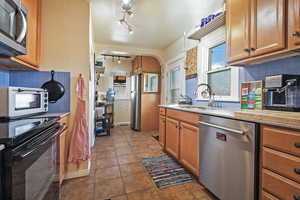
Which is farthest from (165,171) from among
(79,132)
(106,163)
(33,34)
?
(33,34)

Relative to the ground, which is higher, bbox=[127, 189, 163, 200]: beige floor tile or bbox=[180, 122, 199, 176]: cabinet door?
bbox=[180, 122, 199, 176]: cabinet door

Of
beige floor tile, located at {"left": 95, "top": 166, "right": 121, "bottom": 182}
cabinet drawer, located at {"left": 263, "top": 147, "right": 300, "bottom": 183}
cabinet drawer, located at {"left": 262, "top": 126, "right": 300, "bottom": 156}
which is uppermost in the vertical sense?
cabinet drawer, located at {"left": 262, "top": 126, "right": 300, "bottom": 156}

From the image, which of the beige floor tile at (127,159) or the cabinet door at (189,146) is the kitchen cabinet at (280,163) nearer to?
the cabinet door at (189,146)

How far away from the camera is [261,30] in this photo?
1.37 metres

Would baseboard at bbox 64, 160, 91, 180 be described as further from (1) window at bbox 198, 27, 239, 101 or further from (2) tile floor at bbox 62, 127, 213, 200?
(1) window at bbox 198, 27, 239, 101

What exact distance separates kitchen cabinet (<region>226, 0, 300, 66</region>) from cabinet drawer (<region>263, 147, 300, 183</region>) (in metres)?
0.84

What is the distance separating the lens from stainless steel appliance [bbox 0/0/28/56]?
106 centimetres

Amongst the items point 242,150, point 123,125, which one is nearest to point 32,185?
point 242,150

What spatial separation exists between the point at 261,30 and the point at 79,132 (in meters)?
2.32

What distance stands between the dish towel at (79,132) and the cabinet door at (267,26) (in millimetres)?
2077

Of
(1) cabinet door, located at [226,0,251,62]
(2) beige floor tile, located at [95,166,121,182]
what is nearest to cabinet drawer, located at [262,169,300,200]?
(1) cabinet door, located at [226,0,251,62]

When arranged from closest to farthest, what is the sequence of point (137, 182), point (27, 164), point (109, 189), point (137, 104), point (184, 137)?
1. point (27, 164)
2. point (109, 189)
3. point (137, 182)
4. point (184, 137)
5. point (137, 104)

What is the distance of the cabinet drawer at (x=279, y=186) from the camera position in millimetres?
880

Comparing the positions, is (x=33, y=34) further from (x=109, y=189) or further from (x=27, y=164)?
(x=109, y=189)
